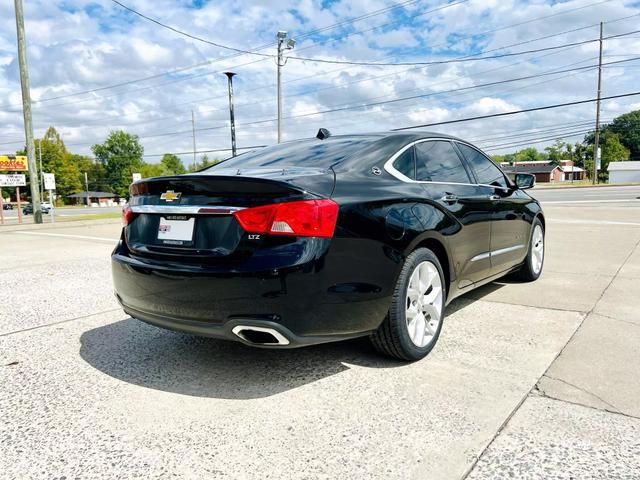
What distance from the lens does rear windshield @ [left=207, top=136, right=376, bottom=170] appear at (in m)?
3.24

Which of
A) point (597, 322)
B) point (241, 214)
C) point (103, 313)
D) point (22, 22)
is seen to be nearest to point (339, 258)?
point (241, 214)

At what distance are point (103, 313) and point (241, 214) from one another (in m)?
2.59

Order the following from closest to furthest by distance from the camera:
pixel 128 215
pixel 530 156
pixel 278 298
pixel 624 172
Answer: pixel 278 298 < pixel 128 215 < pixel 624 172 < pixel 530 156

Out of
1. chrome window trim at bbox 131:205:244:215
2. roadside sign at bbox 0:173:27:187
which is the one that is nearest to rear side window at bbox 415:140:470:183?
chrome window trim at bbox 131:205:244:215

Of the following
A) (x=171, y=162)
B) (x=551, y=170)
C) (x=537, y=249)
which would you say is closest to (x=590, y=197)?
(x=537, y=249)

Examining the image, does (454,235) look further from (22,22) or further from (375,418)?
(22,22)

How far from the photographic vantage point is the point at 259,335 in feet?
8.41

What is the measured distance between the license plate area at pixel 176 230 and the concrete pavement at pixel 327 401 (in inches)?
32.9

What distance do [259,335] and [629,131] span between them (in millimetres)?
128805

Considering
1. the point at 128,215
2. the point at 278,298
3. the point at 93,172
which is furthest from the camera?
the point at 93,172

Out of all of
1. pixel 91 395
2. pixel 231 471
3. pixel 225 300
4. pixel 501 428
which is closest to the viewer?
pixel 231 471

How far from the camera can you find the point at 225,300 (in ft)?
8.38

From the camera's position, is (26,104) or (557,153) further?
(557,153)

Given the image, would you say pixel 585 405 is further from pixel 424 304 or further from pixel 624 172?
pixel 624 172
